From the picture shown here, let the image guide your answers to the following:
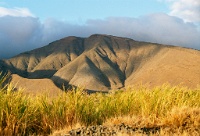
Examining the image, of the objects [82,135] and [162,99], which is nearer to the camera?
[82,135]

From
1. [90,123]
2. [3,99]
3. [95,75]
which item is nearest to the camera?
[3,99]

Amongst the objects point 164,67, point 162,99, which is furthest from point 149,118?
point 164,67

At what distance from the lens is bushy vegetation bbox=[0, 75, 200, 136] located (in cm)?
946

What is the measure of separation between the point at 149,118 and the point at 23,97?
3.59 meters

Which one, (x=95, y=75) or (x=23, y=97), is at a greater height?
(x=95, y=75)

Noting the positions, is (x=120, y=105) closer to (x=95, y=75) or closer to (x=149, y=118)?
(x=149, y=118)

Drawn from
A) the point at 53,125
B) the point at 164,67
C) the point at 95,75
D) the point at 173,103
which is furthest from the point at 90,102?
the point at 95,75

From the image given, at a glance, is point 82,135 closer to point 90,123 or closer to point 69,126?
point 69,126

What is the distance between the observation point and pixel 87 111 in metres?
11.1

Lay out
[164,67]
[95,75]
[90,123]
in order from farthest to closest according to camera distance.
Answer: [95,75], [164,67], [90,123]

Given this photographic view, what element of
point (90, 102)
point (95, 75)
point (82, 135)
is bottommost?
point (82, 135)

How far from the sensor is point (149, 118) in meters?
10.6

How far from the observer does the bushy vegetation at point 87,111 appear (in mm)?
9461

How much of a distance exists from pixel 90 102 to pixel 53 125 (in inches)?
65.8
